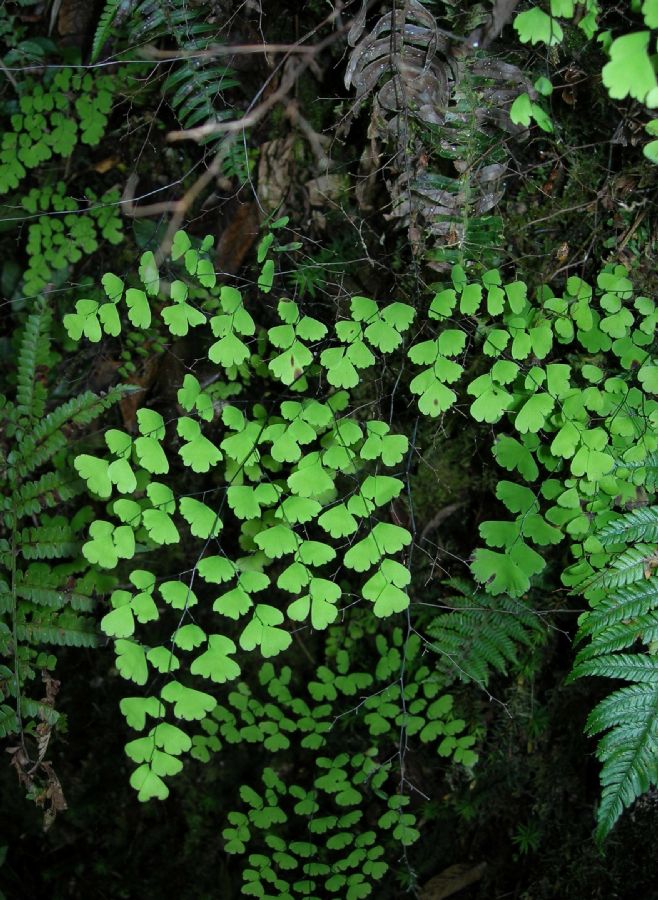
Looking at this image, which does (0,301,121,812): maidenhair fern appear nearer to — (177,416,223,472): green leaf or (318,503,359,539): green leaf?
(177,416,223,472): green leaf

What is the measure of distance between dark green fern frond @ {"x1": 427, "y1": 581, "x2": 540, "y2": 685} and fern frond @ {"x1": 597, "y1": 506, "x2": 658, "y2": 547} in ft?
1.46

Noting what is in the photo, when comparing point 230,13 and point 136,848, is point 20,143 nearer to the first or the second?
point 230,13

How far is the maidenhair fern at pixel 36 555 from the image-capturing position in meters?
1.85

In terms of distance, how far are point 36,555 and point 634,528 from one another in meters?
1.63

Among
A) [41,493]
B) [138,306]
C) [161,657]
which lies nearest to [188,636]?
[161,657]

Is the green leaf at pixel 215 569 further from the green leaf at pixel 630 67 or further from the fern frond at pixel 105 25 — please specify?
the fern frond at pixel 105 25

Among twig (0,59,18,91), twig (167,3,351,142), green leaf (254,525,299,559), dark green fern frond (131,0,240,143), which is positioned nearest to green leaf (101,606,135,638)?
green leaf (254,525,299,559)

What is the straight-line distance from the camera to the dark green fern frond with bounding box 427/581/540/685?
1.91m

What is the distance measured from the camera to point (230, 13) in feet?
6.56

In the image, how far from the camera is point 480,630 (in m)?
1.93

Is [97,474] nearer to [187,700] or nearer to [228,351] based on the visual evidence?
[228,351]

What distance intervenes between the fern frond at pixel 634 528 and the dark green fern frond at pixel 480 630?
44cm

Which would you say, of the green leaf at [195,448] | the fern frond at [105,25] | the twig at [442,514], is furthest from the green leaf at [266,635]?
the fern frond at [105,25]

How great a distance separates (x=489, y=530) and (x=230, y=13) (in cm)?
170
